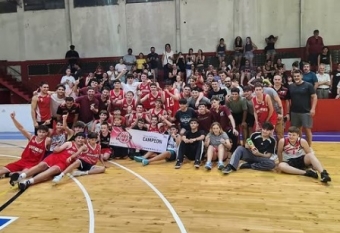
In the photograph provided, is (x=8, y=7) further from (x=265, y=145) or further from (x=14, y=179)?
(x=265, y=145)

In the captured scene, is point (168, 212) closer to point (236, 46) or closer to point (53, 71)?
point (236, 46)

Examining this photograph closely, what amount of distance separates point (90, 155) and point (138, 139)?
151cm

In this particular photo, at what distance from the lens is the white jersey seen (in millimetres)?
6188

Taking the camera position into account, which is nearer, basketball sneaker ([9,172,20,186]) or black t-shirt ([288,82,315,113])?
basketball sneaker ([9,172,20,186])

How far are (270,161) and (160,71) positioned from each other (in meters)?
9.42

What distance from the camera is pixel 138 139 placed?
310 inches

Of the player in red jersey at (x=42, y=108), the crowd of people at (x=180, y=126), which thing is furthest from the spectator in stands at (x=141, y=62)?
the player in red jersey at (x=42, y=108)

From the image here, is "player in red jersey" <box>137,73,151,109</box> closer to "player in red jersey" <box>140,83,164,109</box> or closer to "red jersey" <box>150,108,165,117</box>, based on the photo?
"player in red jersey" <box>140,83,164,109</box>

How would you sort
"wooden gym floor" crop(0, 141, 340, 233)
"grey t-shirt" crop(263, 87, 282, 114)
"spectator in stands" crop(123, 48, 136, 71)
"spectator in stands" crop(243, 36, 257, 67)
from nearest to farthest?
"wooden gym floor" crop(0, 141, 340, 233) < "grey t-shirt" crop(263, 87, 282, 114) < "spectator in stands" crop(243, 36, 257, 67) < "spectator in stands" crop(123, 48, 136, 71)

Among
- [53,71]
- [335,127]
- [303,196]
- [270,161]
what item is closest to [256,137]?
[270,161]

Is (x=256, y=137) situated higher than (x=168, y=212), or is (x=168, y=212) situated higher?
(x=256, y=137)

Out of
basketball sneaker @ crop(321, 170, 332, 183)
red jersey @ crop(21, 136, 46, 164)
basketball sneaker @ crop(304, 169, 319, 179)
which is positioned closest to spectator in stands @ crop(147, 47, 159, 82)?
red jersey @ crop(21, 136, 46, 164)

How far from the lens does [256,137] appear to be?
21.7ft

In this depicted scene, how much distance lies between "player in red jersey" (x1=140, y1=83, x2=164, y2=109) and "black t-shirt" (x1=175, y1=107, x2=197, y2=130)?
99cm
